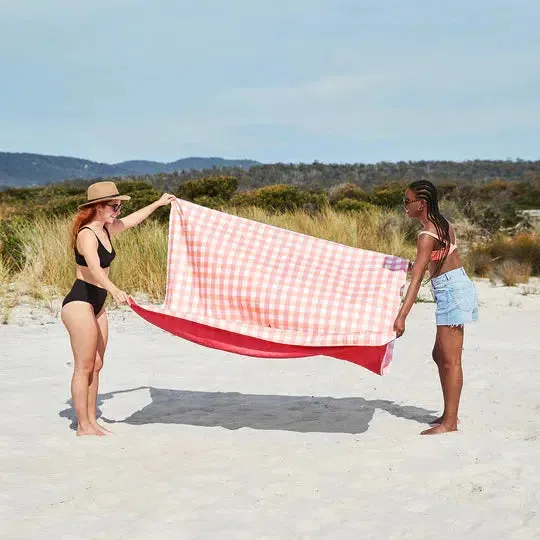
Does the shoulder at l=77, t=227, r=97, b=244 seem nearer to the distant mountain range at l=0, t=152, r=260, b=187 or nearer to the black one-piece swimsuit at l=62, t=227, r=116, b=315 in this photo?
the black one-piece swimsuit at l=62, t=227, r=116, b=315

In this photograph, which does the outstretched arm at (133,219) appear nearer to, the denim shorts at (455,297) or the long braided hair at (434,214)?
the long braided hair at (434,214)

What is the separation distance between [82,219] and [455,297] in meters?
2.53

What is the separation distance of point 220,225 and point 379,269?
1203mm

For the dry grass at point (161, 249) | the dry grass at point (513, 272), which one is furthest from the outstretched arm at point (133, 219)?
the dry grass at point (513, 272)

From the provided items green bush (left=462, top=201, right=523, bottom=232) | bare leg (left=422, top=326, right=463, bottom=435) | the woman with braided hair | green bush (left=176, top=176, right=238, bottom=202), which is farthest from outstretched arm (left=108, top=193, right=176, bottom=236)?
green bush (left=176, top=176, right=238, bottom=202)

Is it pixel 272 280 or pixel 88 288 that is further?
pixel 272 280

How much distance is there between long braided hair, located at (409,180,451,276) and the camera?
5621 mm

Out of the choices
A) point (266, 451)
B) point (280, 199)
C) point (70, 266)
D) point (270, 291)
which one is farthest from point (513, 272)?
point (280, 199)

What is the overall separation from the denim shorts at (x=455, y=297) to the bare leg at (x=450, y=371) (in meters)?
0.08

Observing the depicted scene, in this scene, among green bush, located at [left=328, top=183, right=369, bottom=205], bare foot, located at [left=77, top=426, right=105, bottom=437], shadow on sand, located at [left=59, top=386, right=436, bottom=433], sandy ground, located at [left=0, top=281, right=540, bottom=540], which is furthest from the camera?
green bush, located at [left=328, top=183, right=369, bottom=205]

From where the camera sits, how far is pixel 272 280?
6168mm

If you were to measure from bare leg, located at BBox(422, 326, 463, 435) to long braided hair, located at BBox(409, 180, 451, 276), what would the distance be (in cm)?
44

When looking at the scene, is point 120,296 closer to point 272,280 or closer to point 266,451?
point 272,280

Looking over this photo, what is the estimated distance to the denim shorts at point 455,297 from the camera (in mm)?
5762
